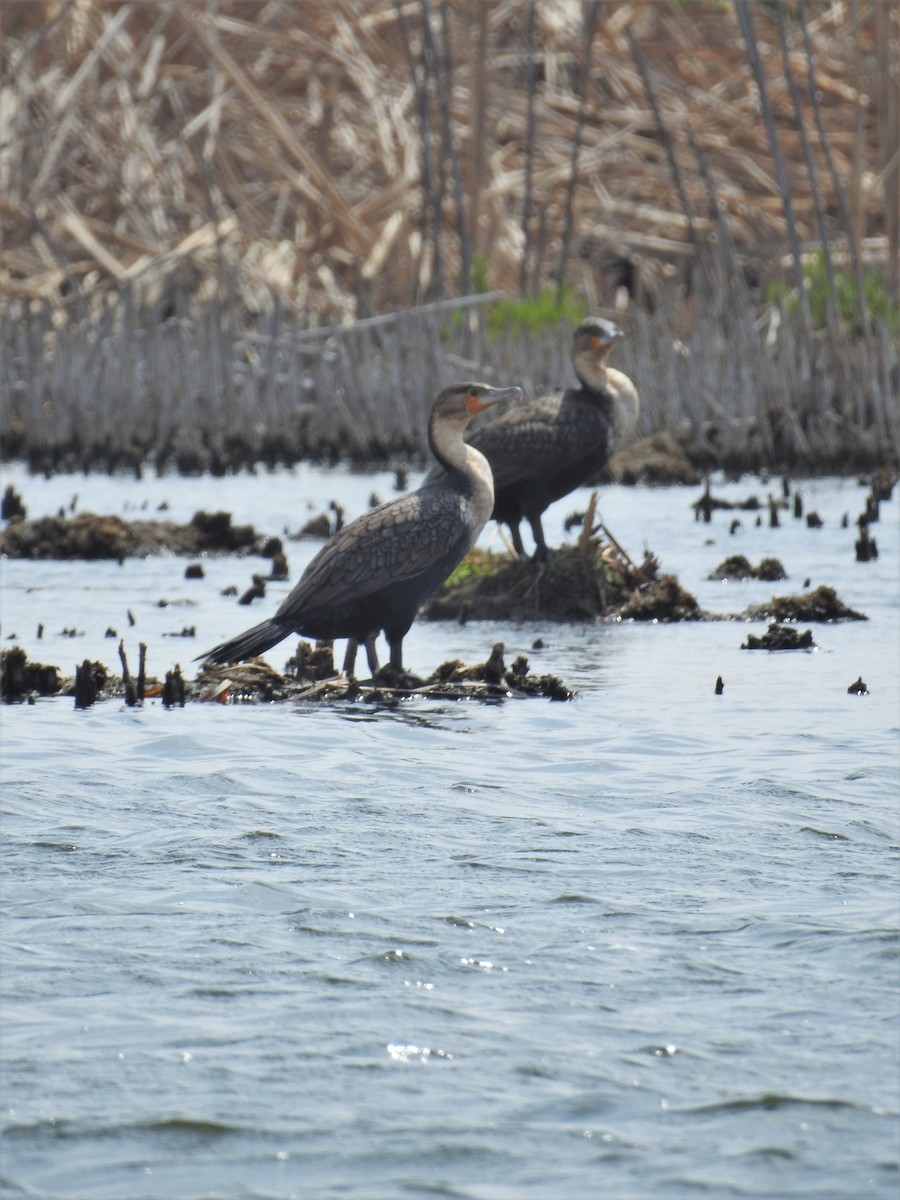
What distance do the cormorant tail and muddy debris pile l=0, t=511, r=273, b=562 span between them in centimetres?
381

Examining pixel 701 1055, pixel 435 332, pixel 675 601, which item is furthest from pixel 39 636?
pixel 435 332

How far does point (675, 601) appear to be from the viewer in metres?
9.33

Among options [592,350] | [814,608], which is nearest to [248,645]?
[814,608]

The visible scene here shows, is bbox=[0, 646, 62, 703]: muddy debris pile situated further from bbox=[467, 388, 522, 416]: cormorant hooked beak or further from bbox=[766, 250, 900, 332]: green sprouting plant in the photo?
bbox=[766, 250, 900, 332]: green sprouting plant

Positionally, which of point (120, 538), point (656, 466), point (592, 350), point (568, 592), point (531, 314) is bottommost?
point (568, 592)

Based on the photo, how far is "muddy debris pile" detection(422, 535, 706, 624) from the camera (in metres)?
9.45

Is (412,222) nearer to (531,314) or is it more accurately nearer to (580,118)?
(531,314)

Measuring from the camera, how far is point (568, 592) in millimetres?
9562

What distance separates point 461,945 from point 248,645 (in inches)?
119

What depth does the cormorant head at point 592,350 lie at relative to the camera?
10.7 metres

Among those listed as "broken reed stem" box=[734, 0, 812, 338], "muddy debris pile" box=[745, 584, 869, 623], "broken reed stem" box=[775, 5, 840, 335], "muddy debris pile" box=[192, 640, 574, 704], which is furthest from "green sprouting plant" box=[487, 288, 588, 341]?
"muddy debris pile" box=[192, 640, 574, 704]

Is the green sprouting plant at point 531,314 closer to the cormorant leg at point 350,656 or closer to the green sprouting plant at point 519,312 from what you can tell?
the green sprouting plant at point 519,312

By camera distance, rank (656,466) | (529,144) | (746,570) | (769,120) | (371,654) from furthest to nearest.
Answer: (529,144) < (656,466) < (769,120) < (746,570) < (371,654)

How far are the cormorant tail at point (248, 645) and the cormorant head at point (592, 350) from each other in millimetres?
3847
